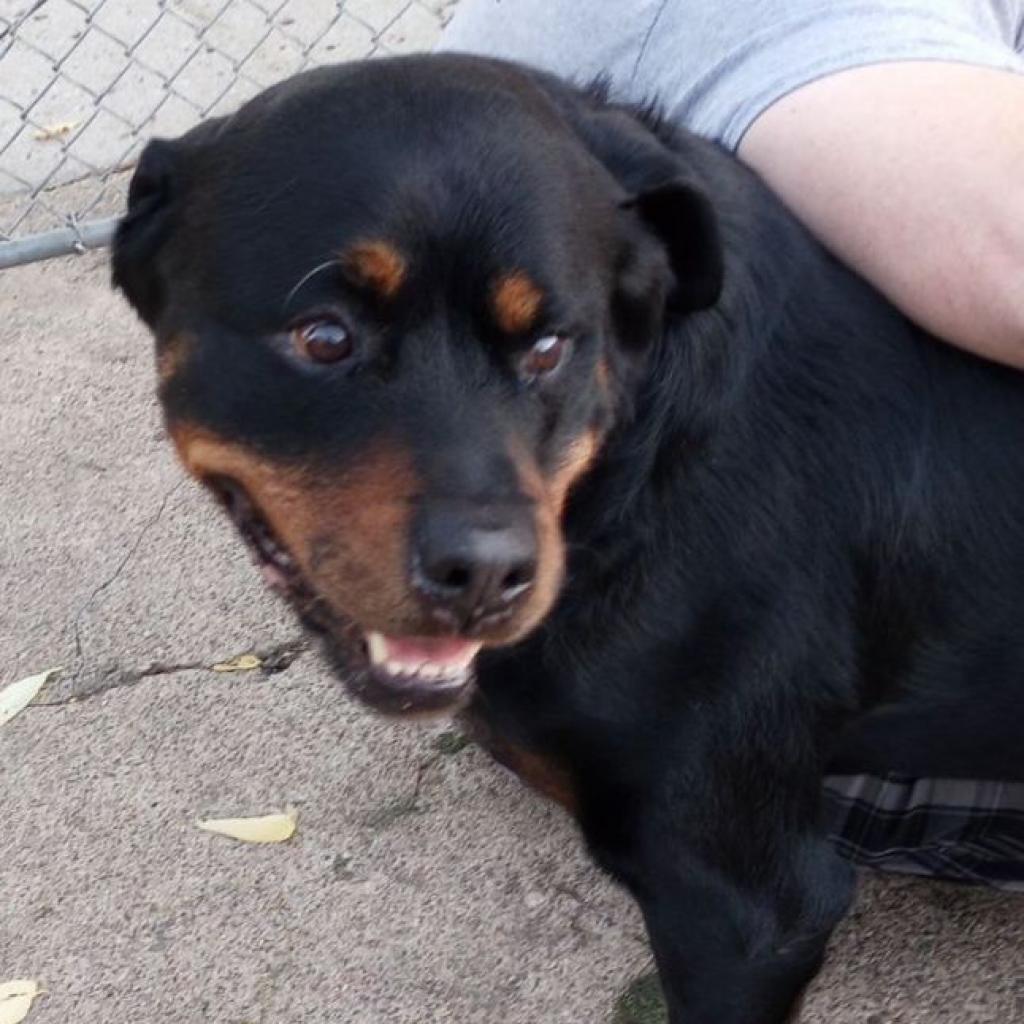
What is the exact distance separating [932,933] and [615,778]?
0.80 metres

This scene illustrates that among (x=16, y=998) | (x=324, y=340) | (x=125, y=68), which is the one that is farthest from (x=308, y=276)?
(x=125, y=68)

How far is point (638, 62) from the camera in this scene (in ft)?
7.87

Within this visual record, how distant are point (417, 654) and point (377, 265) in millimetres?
483

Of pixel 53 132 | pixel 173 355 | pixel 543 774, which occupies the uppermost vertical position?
pixel 173 355

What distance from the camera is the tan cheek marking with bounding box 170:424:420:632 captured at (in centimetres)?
181

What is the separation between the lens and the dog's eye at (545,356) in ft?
6.28

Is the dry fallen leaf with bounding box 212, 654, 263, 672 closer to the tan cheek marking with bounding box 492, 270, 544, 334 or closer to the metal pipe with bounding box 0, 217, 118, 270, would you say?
the metal pipe with bounding box 0, 217, 118, 270

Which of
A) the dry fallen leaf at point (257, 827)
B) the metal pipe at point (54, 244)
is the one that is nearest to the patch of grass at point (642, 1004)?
the dry fallen leaf at point (257, 827)

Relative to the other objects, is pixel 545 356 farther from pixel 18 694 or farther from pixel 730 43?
pixel 18 694

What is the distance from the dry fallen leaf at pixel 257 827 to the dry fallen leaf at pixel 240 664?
0.39m

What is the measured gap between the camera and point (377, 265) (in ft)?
5.99

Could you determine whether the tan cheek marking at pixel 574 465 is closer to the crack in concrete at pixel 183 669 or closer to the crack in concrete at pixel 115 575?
the crack in concrete at pixel 183 669

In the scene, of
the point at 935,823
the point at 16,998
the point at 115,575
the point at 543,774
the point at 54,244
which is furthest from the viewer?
the point at 54,244

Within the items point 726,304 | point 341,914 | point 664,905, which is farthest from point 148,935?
point 726,304
